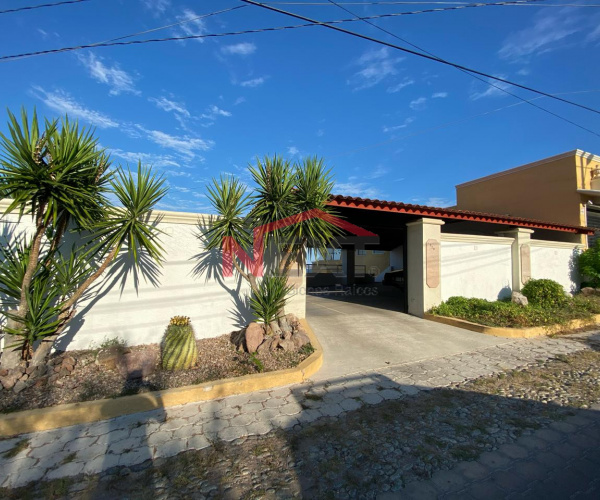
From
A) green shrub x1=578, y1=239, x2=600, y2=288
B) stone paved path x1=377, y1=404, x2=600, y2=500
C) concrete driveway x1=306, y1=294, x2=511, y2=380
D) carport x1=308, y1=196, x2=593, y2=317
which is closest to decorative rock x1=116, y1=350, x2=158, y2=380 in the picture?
concrete driveway x1=306, y1=294, x2=511, y2=380

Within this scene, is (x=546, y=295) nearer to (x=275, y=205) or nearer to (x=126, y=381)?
(x=275, y=205)

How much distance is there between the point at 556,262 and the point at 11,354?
48.2 ft

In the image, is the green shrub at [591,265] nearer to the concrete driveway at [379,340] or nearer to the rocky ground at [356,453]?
the concrete driveway at [379,340]

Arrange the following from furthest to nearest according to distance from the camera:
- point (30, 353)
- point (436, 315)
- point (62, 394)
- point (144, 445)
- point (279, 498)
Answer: point (436, 315), point (30, 353), point (62, 394), point (144, 445), point (279, 498)

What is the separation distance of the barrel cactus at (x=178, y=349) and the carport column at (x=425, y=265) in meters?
6.03

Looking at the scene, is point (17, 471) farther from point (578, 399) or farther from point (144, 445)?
point (578, 399)

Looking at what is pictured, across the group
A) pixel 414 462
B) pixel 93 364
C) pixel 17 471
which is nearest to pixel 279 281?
pixel 93 364

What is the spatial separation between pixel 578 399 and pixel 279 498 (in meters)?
3.85

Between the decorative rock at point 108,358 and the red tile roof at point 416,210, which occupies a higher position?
the red tile roof at point 416,210

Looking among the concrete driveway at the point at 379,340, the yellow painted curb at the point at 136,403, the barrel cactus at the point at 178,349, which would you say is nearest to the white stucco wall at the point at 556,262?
the concrete driveway at the point at 379,340

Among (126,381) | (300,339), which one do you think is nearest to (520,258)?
(300,339)

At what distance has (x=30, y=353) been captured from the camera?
3.79m

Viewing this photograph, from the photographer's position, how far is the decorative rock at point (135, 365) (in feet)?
Result: 13.2

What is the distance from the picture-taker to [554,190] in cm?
1255
